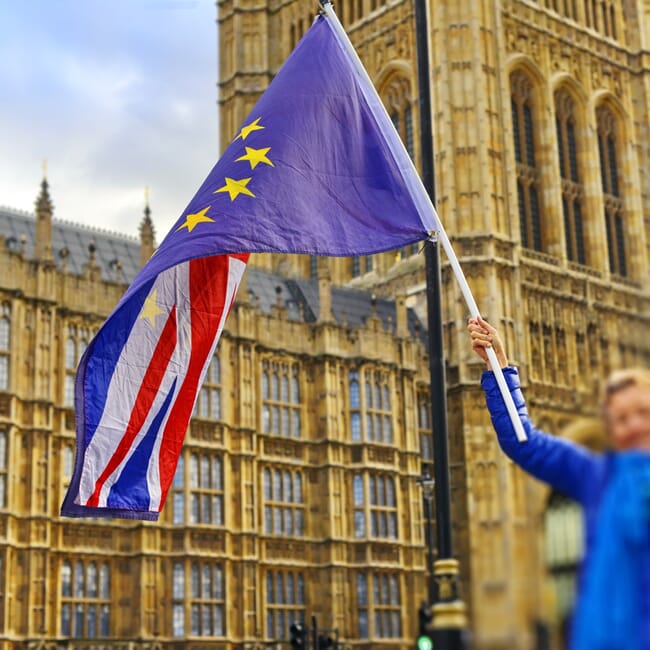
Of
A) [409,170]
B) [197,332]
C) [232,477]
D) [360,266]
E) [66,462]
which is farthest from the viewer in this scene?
[360,266]

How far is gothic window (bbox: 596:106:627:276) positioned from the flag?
123ft

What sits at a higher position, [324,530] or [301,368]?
[301,368]

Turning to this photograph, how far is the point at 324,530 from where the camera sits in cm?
3228

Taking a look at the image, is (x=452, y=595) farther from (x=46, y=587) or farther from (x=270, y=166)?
(x=46, y=587)

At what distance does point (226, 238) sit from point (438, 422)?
74.0 inches

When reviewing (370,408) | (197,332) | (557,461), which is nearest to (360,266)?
(370,408)

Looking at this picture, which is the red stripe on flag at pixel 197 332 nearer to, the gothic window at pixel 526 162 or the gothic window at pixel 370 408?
the gothic window at pixel 370 408

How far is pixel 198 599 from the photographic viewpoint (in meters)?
29.3

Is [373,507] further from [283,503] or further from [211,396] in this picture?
[211,396]

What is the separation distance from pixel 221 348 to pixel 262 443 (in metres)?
2.76

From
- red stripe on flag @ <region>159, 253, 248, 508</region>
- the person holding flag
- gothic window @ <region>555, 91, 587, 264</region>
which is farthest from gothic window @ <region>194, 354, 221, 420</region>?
the person holding flag

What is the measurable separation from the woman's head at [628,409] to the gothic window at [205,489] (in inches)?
1065

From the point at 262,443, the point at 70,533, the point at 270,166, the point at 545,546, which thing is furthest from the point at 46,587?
the point at 545,546

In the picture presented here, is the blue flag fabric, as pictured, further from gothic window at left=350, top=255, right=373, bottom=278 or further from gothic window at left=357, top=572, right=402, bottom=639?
gothic window at left=350, top=255, right=373, bottom=278
